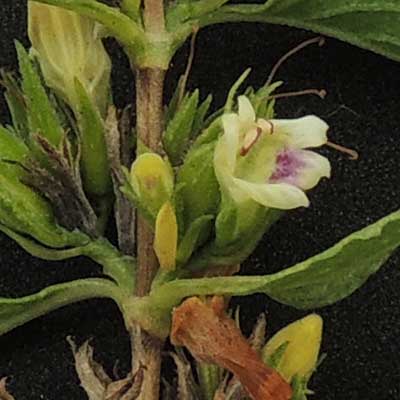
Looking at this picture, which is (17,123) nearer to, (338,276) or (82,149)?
(82,149)

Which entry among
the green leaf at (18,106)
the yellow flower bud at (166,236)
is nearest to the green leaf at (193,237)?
the yellow flower bud at (166,236)

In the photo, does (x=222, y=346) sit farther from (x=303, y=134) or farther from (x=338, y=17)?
(x=338, y=17)

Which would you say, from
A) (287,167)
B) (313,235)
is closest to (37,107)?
(287,167)

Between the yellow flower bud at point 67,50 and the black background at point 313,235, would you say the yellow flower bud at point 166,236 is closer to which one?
the yellow flower bud at point 67,50

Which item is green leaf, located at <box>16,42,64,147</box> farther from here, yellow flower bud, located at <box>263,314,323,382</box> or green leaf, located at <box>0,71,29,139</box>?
yellow flower bud, located at <box>263,314,323,382</box>

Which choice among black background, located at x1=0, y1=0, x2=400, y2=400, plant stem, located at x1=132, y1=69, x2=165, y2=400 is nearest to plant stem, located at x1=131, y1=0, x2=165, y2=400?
plant stem, located at x1=132, y1=69, x2=165, y2=400

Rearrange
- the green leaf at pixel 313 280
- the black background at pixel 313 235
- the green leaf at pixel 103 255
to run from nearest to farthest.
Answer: the green leaf at pixel 313 280, the green leaf at pixel 103 255, the black background at pixel 313 235
